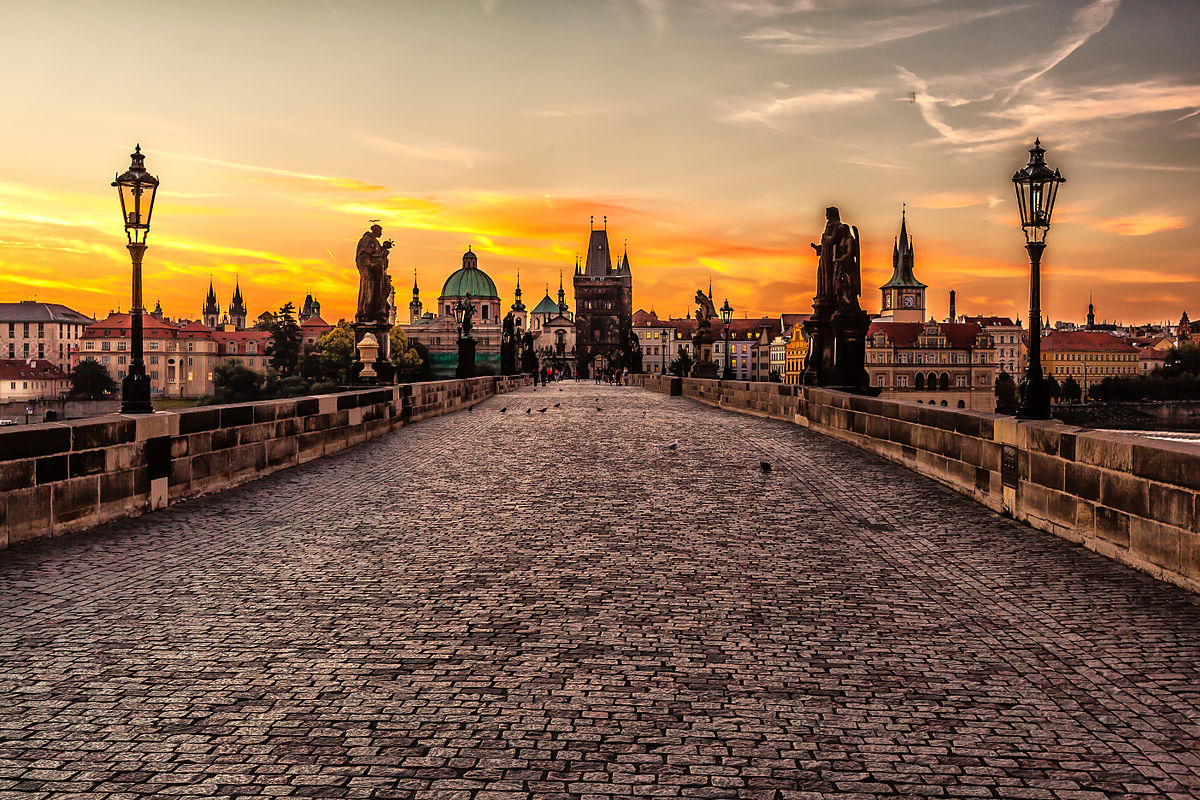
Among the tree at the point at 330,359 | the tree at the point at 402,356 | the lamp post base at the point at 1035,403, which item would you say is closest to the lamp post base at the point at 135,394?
the lamp post base at the point at 1035,403

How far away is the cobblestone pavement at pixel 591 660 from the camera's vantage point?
354 cm

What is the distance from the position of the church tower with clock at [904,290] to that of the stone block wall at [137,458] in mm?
151761

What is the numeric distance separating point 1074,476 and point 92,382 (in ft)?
413

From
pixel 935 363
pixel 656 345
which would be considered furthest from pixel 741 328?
pixel 935 363

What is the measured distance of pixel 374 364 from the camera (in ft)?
79.0

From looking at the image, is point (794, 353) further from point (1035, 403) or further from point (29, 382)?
point (1035, 403)

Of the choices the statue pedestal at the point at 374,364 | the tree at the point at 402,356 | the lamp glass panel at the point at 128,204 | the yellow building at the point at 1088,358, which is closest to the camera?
the lamp glass panel at the point at 128,204

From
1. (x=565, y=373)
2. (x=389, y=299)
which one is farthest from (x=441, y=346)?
(x=389, y=299)

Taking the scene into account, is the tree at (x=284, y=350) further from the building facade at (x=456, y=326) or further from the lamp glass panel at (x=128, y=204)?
the lamp glass panel at (x=128, y=204)

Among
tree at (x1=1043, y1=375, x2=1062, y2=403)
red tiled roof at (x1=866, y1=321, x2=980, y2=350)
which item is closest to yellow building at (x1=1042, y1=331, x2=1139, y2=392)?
tree at (x1=1043, y1=375, x2=1062, y2=403)

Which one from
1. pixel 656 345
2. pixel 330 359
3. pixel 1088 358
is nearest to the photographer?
pixel 330 359

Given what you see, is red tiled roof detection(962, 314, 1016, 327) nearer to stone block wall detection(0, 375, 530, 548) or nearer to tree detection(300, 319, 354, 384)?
tree detection(300, 319, 354, 384)

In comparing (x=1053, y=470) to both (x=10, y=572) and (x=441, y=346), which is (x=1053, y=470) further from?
(x=441, y=346)

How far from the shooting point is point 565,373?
575 feet
